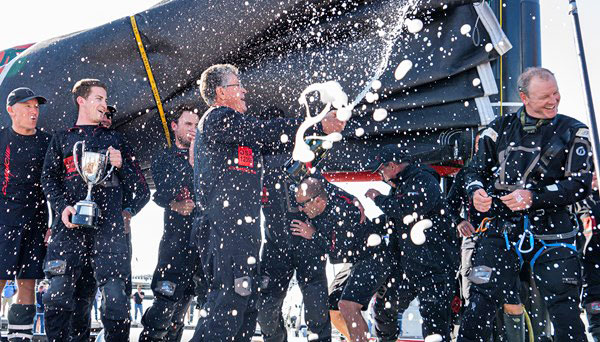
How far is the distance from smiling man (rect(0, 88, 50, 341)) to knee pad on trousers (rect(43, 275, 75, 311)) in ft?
2.00

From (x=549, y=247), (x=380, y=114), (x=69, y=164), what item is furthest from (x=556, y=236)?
(x=69, y=164)

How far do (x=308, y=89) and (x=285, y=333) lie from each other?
2.24 meters

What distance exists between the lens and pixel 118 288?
4.36 m

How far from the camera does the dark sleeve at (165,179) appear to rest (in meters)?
5.27

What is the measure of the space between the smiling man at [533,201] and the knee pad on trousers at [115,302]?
223 cm

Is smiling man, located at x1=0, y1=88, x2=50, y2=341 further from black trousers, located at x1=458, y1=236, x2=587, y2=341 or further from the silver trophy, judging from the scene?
black trousers, located at x1=458, y1=236, x2=587, y2=341

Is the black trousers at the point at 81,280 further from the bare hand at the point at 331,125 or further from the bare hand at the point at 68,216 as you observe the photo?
the bare hand at the point at 331,125

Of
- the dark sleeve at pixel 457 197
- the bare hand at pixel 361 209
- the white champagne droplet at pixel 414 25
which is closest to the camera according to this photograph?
the white champagne droplet at pixel 414 25

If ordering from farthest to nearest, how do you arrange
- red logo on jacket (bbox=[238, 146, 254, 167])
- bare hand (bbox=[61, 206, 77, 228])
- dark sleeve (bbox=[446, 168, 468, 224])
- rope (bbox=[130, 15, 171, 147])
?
rope (bbox=[130, 15, 171, 147]) < dark sleeve (bbox=[446, 168, 468, 224]) < bare hand (bbox=[61, 206, 77, 228]) < red logo on jacket (bbox=[238, 146, 254, 167])

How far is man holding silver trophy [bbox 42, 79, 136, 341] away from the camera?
437 centimetres

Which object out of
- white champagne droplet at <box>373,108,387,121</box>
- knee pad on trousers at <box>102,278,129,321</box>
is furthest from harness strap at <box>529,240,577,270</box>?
knee pad on trousers at <box>102,278,129,321</box>

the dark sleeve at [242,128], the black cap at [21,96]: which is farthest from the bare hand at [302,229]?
the black cap at [21,96]

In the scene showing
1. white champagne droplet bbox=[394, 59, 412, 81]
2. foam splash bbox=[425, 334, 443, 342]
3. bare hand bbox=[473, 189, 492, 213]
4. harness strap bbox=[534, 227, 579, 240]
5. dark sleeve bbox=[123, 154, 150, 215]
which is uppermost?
white champagne droplet bbox=[394, 59, 412, 81]

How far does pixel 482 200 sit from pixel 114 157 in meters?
2.67
